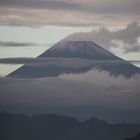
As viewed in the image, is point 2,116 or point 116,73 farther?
point 116,73

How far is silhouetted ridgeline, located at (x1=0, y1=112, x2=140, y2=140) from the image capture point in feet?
427

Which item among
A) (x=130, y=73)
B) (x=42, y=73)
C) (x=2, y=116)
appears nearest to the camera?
(x=2, y=116)

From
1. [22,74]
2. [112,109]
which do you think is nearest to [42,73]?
[22,74]

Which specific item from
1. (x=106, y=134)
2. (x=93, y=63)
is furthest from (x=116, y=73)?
(x=106, y=134)

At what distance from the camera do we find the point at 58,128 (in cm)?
13800

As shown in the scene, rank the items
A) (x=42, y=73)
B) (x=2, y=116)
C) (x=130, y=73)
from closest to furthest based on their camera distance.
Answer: (x=2, y=116) → (x=130, y=73) → (x=42, y=73)

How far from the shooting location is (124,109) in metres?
133

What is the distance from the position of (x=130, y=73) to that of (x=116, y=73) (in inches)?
344

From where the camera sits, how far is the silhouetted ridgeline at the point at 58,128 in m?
130

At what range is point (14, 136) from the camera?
128 m

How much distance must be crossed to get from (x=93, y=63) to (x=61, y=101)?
18744 mm

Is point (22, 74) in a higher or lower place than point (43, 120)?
higher

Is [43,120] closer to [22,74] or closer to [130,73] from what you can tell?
[22,74]

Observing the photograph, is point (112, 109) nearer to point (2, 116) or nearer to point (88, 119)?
point (88, 119)
